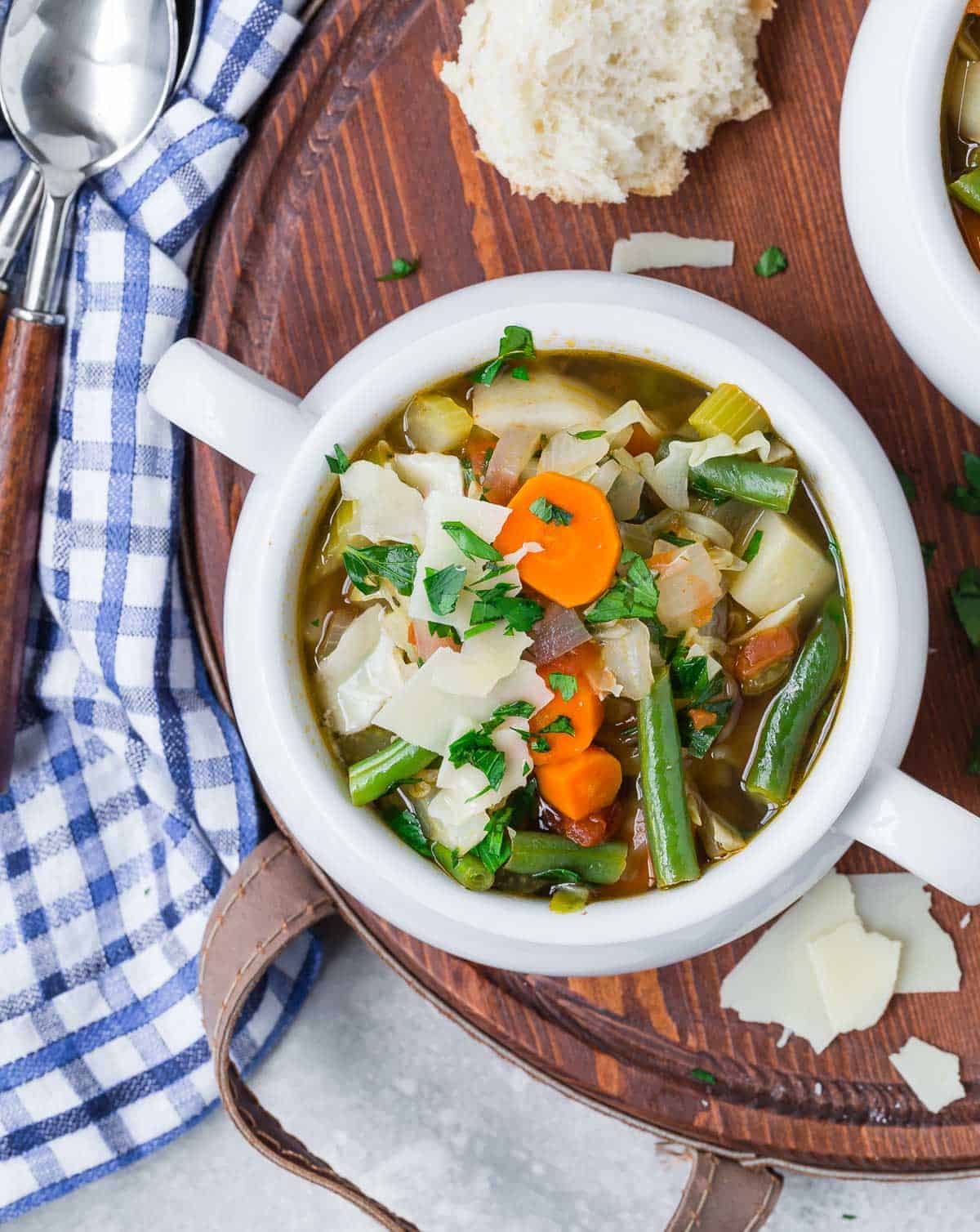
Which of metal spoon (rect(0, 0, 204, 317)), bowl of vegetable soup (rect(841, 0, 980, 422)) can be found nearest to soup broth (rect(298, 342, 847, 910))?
bowl of vegetable soup (rect(841, 0, 980, 422))

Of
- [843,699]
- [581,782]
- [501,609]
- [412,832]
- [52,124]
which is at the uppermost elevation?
[52,124]

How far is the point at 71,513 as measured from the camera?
199 centimetres

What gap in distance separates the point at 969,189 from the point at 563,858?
98 centimetres

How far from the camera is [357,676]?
1.55 meters

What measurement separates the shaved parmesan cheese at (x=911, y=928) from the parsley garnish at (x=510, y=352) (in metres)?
0.99

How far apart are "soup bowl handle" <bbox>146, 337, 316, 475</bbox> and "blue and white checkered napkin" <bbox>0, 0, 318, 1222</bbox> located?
1.61ft

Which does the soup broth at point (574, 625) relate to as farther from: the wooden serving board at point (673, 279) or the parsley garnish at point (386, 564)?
the wooden serving board at point (673, 279)

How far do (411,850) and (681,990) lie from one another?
624 millimetres

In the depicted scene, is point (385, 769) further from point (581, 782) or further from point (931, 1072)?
point (931, 1072)

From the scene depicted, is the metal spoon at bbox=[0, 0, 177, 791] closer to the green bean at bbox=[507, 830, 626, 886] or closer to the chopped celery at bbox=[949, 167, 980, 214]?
the green bean at bbox=[507, 830, 626, 886]

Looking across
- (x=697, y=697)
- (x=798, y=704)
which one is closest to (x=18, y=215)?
(x=697, y=697)

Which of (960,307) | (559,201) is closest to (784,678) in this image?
(960,307)

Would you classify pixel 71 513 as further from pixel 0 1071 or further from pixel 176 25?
pixel 0 1071

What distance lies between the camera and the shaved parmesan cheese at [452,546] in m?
1.43
